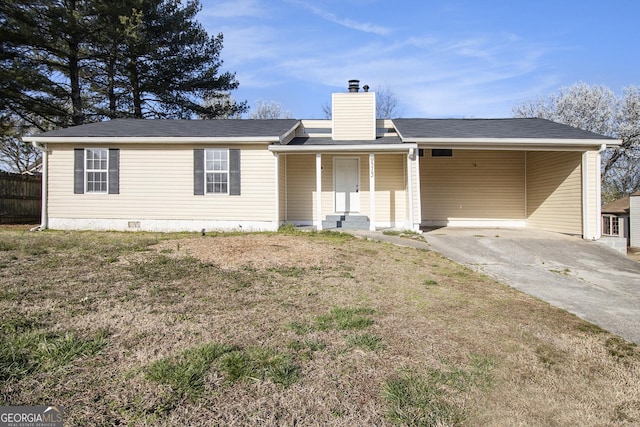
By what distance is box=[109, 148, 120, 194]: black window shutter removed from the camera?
466 inches

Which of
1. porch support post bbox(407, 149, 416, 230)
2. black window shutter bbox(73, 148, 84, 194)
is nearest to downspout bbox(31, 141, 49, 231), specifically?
black window shutter bbox(73, 148, 84, 194)

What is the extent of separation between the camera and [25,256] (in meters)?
6.57

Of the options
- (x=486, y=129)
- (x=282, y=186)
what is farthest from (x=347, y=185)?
(x=486, y=129)

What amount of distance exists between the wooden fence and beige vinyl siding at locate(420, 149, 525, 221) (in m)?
15.2

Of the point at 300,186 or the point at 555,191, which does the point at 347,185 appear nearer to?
the point at 300,186

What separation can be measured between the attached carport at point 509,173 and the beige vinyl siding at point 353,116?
1.14 meters

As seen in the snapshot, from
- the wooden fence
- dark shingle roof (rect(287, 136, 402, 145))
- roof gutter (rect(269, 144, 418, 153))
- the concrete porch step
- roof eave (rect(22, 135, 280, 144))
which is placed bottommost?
the concrete porch step

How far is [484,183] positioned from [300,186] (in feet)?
21.2

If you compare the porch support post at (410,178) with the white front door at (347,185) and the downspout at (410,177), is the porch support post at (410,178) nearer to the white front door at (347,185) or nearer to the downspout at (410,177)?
the downspout at (410,177)

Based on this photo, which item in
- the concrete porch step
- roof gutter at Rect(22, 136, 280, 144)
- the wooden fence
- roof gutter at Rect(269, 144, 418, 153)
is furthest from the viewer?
the wooden fence

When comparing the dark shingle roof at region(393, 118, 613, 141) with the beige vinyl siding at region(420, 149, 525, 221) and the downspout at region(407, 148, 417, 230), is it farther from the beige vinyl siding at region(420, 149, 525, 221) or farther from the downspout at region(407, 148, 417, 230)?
the beige vinyl siding at region(420, 149, 525, 221)

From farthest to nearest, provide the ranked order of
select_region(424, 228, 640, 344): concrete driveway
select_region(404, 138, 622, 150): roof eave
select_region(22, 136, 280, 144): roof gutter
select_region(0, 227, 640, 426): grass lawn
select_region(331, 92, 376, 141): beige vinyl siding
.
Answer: select_region(331, 92, 376, 141): beige vinyl siding < select_region(22, 136, 280, 144): roof gutter < select_region(404, 138, 622, 150): roof eave < select_region(424, 228, 640, 344): concrete driveway < select_region(0, 227, 640, 426): grass lawn

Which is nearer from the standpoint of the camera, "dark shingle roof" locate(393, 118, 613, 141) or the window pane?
"dark shingle roof" locate(393, 118, 613, 141)

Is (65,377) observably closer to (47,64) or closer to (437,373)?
(437,373)
